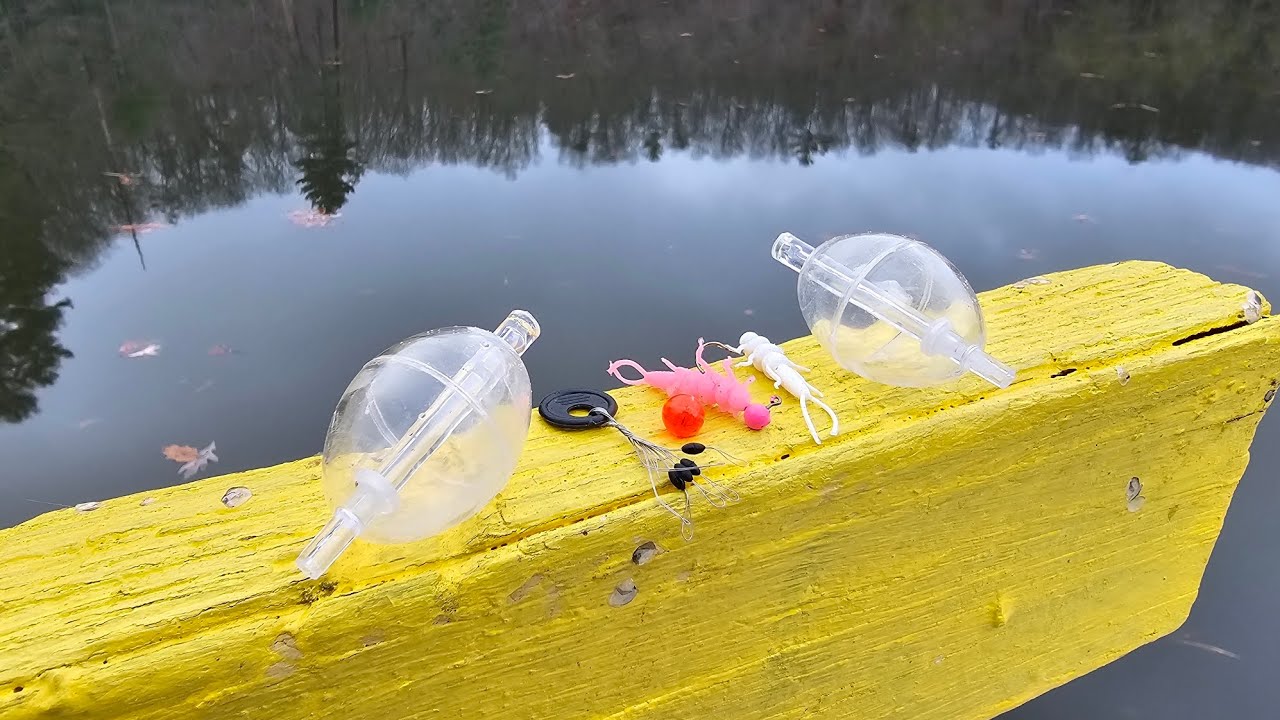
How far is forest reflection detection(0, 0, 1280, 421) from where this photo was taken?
3.72 meters

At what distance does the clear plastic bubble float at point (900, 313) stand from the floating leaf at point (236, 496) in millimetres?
783

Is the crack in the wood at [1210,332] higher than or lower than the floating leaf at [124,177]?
higher

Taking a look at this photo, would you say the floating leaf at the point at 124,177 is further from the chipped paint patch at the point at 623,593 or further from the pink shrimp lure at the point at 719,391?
the chipped paint patch at the point at 623,593

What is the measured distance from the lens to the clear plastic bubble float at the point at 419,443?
794mm

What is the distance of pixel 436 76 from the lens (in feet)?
17.1

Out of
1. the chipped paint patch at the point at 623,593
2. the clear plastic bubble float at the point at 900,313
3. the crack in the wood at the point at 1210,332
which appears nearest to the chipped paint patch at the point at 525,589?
the chipped paint patch at the point at 623,593

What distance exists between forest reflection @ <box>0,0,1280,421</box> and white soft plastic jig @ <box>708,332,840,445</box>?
228cm

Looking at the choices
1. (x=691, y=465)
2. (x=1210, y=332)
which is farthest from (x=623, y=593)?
(x=1210, y=332)

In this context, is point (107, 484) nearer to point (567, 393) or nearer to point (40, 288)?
point (40, 288)

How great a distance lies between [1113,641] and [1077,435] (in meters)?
0.56

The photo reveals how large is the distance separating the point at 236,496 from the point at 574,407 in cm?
43

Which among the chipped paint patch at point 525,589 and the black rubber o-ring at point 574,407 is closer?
the chipped paint patch at point 525,589

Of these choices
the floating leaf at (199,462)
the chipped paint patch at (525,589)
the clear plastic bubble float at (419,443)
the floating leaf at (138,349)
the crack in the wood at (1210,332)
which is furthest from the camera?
the floating leaf at (138,349)

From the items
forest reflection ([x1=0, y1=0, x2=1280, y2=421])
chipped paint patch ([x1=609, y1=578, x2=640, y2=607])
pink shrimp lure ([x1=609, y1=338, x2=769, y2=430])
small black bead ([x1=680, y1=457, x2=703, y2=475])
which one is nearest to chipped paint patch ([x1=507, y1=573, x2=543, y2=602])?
chipped paint patch ([x1=609, y1=578, x2=640, y2=607])
